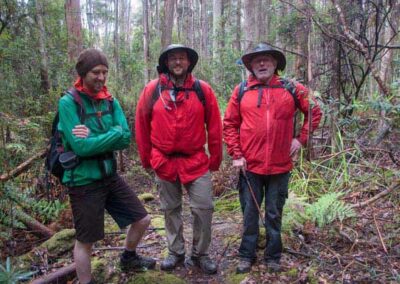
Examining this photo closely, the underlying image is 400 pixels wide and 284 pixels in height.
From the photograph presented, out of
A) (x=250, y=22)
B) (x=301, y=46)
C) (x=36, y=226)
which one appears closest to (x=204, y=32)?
(x=250, y=22)

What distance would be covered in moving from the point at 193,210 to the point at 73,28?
332 inches

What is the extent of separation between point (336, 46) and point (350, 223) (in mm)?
3019

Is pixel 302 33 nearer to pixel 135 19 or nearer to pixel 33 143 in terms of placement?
pixel 33 143

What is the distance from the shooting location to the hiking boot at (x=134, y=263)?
416 cm

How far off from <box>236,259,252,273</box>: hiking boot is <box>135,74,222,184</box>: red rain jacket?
1.03 m

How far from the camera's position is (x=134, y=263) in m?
4.16

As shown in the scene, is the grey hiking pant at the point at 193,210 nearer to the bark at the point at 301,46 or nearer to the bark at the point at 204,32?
the bark at the point at 301,46

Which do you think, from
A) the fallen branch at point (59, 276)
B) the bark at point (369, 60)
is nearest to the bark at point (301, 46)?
the bark at point (369, 60)

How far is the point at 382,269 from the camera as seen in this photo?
148 inches

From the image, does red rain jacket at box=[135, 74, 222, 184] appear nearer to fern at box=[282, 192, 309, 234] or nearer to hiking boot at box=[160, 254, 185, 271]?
hiking boot at box=[160, 254, 185, 271]

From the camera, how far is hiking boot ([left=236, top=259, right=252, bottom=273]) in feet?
13.3

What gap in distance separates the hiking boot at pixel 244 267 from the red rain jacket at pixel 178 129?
1.03m

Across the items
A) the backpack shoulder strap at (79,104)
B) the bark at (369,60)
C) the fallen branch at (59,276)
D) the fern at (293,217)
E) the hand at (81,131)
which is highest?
the bark at (369,60)

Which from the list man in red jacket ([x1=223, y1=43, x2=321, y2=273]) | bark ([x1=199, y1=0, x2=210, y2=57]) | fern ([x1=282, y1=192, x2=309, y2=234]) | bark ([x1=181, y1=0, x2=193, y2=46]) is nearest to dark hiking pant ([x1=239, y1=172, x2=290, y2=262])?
man in red jacket ([x1=223, y1=43, x2=321, y2=273])
